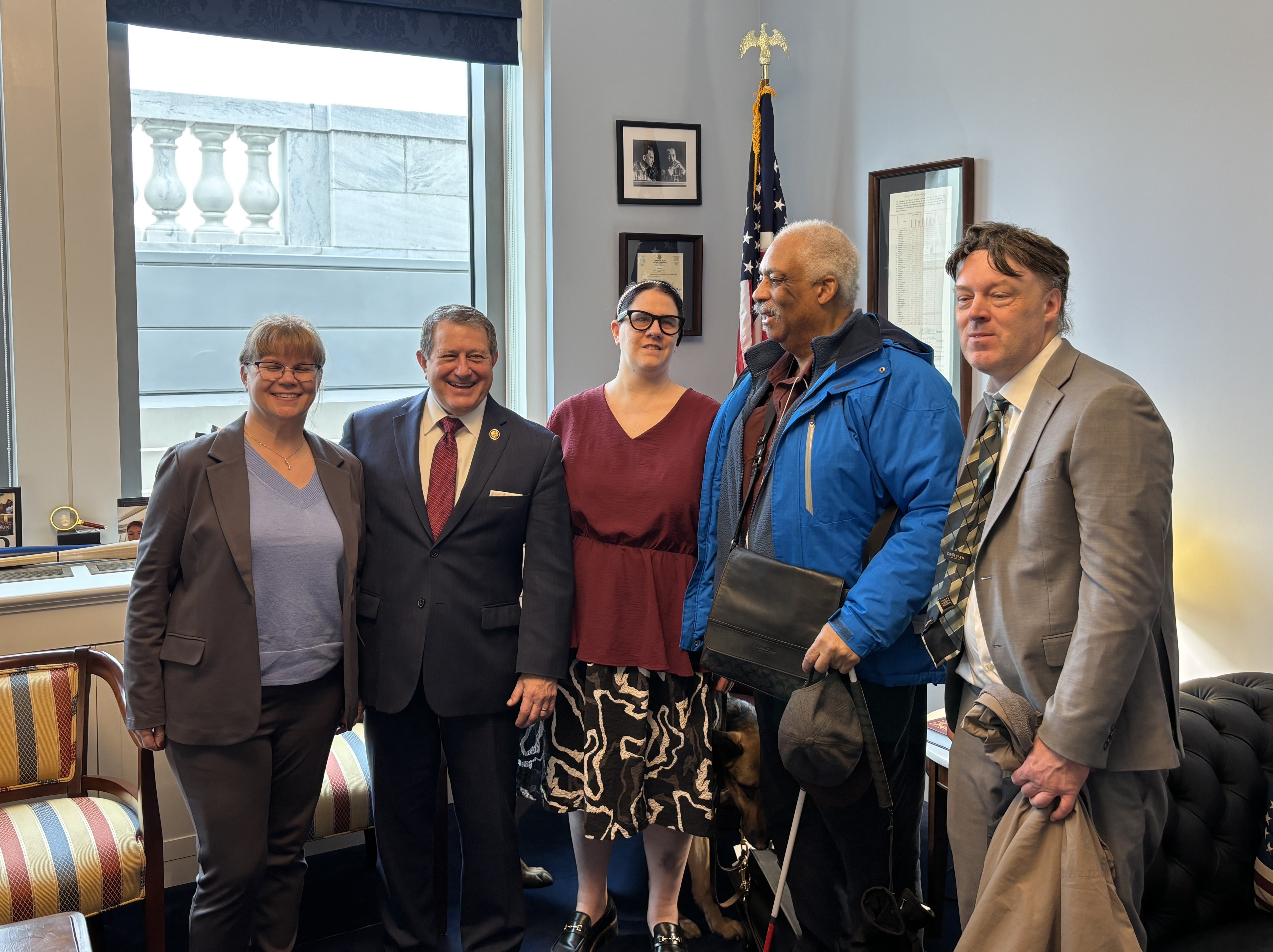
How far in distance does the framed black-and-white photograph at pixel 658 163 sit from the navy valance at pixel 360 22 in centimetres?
50

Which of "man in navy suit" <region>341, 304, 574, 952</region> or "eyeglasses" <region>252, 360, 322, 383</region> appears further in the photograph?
"man in navy suit" <region>341, 304, 574, 952</region>

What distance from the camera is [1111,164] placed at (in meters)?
2.62

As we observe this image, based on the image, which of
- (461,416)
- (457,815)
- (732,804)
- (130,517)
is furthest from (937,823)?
(130,517)

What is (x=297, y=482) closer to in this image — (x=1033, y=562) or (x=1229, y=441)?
(x=1033, y=562)

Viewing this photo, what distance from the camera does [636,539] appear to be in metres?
2.24

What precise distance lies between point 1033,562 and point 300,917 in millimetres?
2129

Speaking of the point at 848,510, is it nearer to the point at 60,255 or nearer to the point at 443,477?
the point at 443,477

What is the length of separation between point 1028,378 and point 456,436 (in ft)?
3.93

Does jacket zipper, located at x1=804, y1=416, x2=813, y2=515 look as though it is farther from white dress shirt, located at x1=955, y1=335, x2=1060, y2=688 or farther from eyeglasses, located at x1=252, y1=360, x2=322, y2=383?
eyeglasses, located at x1=252, y1=360, x2=322, y2=383

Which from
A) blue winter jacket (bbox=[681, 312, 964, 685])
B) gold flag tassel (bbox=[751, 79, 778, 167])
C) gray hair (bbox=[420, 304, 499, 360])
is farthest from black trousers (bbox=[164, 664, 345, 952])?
gold flag tassel (bbox=[751, 79, 778, 167])

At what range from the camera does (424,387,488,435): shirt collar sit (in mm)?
2221

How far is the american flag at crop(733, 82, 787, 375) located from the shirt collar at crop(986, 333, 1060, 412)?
1868 millimetres

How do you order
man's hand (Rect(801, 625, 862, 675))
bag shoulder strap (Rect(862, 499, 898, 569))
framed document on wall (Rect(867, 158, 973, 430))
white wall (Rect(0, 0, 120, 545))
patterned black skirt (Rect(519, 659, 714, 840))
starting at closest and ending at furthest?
man's hand (Rect(801, 625, 862, 675))
bag shoulder strap (Rect(862, 499, 898, 569))
patterned black skirt (Rect(519, 659, 714, 840))
white wall (Rect(0, 0, 120, 545))
framed document on wall (Rect(867, 158, 973, 430))

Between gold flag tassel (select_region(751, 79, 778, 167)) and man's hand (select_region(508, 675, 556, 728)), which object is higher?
gold flag tassel (select_region(751, 79, 778, 167))
